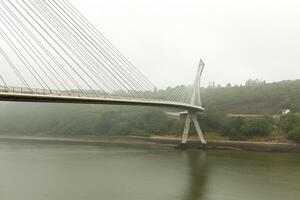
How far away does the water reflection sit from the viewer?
14.2 meters

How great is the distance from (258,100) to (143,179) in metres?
32.8

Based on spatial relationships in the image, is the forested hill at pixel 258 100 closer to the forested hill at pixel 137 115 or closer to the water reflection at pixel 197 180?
the forested hill at pixel 137 115

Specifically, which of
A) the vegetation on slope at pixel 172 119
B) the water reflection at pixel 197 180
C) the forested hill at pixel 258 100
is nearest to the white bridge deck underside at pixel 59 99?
the water reflection at pixel 197 180

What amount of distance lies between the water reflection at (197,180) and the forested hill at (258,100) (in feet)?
59.3

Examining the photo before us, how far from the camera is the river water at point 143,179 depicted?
13.7 m

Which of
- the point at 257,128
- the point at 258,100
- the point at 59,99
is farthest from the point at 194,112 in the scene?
the point at 59,99

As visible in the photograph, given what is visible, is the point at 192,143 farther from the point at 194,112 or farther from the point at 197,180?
the point at 197,180

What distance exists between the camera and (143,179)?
1652 cm

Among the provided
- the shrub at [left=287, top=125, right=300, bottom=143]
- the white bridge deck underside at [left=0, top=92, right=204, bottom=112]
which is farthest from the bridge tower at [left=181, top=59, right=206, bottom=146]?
the white bridge deck underside at [left=0, top=92, right=204, bottom=112]

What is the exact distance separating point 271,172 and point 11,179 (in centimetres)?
1183

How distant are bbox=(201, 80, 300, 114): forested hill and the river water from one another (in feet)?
65.1

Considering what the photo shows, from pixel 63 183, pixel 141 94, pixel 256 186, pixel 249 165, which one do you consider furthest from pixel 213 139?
pixel 63 183

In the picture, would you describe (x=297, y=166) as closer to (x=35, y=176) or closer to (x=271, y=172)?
(x=271, y=172)

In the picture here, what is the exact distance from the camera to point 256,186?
623 inches
